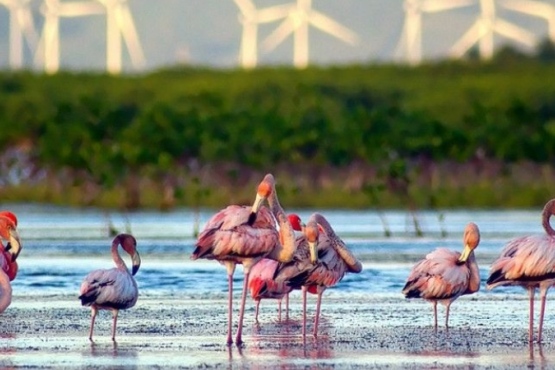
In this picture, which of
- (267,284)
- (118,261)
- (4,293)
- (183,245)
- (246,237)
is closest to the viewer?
(246,237)

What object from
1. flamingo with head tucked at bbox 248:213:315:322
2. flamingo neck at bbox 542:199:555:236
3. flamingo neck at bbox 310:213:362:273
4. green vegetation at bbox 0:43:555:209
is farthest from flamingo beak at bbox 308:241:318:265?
green vegetation at bbox 0:43:555:209

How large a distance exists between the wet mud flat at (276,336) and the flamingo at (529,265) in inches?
19.0

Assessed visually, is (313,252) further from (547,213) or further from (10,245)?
(10,245)

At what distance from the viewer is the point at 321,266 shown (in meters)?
14.4

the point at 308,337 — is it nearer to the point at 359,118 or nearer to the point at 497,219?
the point at 497,219

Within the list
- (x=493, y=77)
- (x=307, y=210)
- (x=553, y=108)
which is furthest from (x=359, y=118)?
(x=493, y=77)

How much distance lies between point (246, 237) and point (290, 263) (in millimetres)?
984

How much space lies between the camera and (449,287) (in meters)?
15.0

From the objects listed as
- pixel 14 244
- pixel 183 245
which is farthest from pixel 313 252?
pixel 183 245

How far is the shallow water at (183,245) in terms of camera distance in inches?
798

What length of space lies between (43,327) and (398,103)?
77.0m

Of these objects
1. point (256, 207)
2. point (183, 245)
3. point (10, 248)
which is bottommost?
point (183, 245)

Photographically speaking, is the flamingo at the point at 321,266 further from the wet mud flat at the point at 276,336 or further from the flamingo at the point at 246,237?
the wet mud flat at the point at 276,336

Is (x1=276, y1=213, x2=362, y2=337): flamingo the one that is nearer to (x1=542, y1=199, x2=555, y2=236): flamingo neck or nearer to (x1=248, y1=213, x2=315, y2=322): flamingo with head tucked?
(x1=248, y1=213, x2=315, y2=322): flamingo with head tucked
